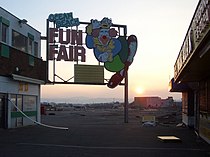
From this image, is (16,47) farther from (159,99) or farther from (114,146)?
(159,99)

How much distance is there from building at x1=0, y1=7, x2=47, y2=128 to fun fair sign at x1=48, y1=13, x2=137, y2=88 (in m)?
2.59

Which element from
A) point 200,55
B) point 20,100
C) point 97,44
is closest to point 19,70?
point 20,100

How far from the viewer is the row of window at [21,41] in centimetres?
2674

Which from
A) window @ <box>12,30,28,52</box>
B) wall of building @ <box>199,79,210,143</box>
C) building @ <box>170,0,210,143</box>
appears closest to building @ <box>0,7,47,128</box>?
window @ <box>12,30,28,52</box>

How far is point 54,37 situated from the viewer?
36625 mm

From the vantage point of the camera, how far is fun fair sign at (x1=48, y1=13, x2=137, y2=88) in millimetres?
36812

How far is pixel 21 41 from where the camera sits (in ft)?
98.4

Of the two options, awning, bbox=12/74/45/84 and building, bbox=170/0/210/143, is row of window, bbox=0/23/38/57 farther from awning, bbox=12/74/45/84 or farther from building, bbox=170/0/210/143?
building, bbox=170/0/210/143

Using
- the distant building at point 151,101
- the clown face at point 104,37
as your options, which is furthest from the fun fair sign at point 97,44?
the distant building at point 151,101

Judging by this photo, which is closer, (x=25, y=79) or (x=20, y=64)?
(x=20, y=64)

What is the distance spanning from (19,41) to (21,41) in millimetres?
397

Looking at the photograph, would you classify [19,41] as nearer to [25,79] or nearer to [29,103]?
[25,79]

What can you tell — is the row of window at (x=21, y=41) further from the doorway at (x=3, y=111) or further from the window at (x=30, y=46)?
the doorway at (x=3, y=111)

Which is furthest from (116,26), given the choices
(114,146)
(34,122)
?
(114,146)
